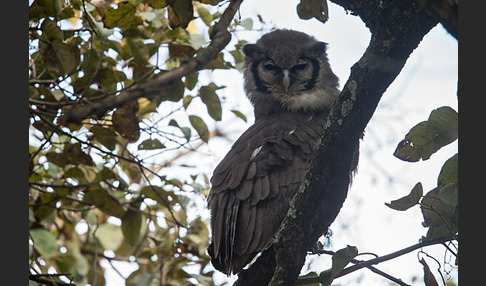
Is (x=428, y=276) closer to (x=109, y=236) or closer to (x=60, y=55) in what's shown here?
(x=60, y=55)

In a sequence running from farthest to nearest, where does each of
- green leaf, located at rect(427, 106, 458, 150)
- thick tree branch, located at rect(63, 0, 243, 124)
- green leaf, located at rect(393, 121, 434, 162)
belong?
green leaf, located at rect(393, 121, 434, 162) < green leaf, located at rect(427, 106, 458, 150) < thick tree branch, located at rect(63, 0, 243, 124)

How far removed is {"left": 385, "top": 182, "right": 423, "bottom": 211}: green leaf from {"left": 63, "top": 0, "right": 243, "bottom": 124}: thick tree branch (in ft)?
3.11

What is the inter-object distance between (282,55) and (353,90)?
6.90 ft

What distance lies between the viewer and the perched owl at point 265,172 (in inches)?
139

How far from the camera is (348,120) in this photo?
257 cm

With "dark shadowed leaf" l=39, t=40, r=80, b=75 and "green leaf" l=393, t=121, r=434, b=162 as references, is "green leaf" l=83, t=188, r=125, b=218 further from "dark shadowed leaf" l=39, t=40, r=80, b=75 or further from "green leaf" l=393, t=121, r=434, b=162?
"green leaf" l=393, t=121, r=434, b=162

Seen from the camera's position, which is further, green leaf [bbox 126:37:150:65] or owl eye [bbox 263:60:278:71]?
owl eye [bbox 263:60:278:71]

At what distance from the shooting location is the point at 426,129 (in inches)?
91.5

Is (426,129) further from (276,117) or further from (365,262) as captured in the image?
(276,117)

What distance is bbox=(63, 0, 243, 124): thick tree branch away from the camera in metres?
1.51

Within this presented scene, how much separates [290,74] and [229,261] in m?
1.71

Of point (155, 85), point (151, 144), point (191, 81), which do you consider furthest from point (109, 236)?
point (155, 85)

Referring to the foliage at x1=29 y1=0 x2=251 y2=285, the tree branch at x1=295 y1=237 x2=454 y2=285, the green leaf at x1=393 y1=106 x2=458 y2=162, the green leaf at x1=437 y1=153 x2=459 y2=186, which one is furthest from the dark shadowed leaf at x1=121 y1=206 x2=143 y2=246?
the green leaf at x1=437 y1=153 x2=459 y2=186

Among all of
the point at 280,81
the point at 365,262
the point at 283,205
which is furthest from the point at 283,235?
the point at 280,81
